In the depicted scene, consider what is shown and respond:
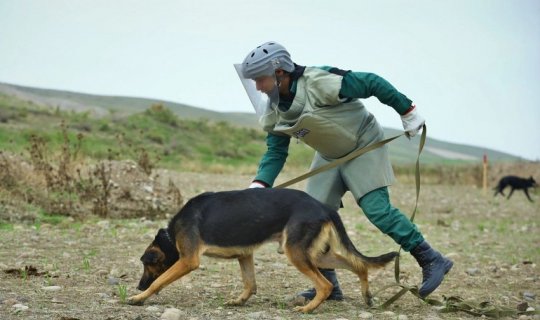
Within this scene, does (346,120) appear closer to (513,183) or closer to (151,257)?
(151,257)

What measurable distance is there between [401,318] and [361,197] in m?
1.21

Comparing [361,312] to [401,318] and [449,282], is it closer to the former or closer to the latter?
[401,318]

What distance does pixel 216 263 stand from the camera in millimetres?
9609

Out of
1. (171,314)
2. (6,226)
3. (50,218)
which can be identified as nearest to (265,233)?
(171,314)

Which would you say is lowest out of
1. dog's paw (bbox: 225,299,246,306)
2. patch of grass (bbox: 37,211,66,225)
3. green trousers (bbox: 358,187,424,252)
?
patch of grass (bbox: 37,211,66,225)

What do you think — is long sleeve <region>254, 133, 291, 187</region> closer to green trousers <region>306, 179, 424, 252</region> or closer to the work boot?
green trousers <region>306, 179, 424, 252</region>

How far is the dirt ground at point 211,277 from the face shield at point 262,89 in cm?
186

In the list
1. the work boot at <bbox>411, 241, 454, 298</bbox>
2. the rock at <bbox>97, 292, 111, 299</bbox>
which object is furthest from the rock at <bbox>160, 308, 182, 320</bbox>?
the work boot at <bbox>411, 241, 454, 298</bbox>

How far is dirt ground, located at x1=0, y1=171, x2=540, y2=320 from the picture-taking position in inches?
→ 257

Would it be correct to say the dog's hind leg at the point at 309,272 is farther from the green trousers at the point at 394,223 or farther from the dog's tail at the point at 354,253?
the green trousers at the point at 394,223

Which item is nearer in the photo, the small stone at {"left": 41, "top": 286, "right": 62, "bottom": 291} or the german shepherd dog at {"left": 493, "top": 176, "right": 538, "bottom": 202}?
the small stone at {"left": 41, "top": 286, "right": 62, "bottom": 291}

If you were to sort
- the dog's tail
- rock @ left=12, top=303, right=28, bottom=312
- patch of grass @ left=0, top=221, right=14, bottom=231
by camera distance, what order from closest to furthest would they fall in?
rock @ left=12, top=303, right=28, bottom=312 < the dog's tail < patch of grass @ left=0, top=221, right=14, bottom=231

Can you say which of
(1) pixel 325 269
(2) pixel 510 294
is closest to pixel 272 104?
(1) pixel 325 269

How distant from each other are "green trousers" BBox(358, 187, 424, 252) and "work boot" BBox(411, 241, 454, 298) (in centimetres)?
8
